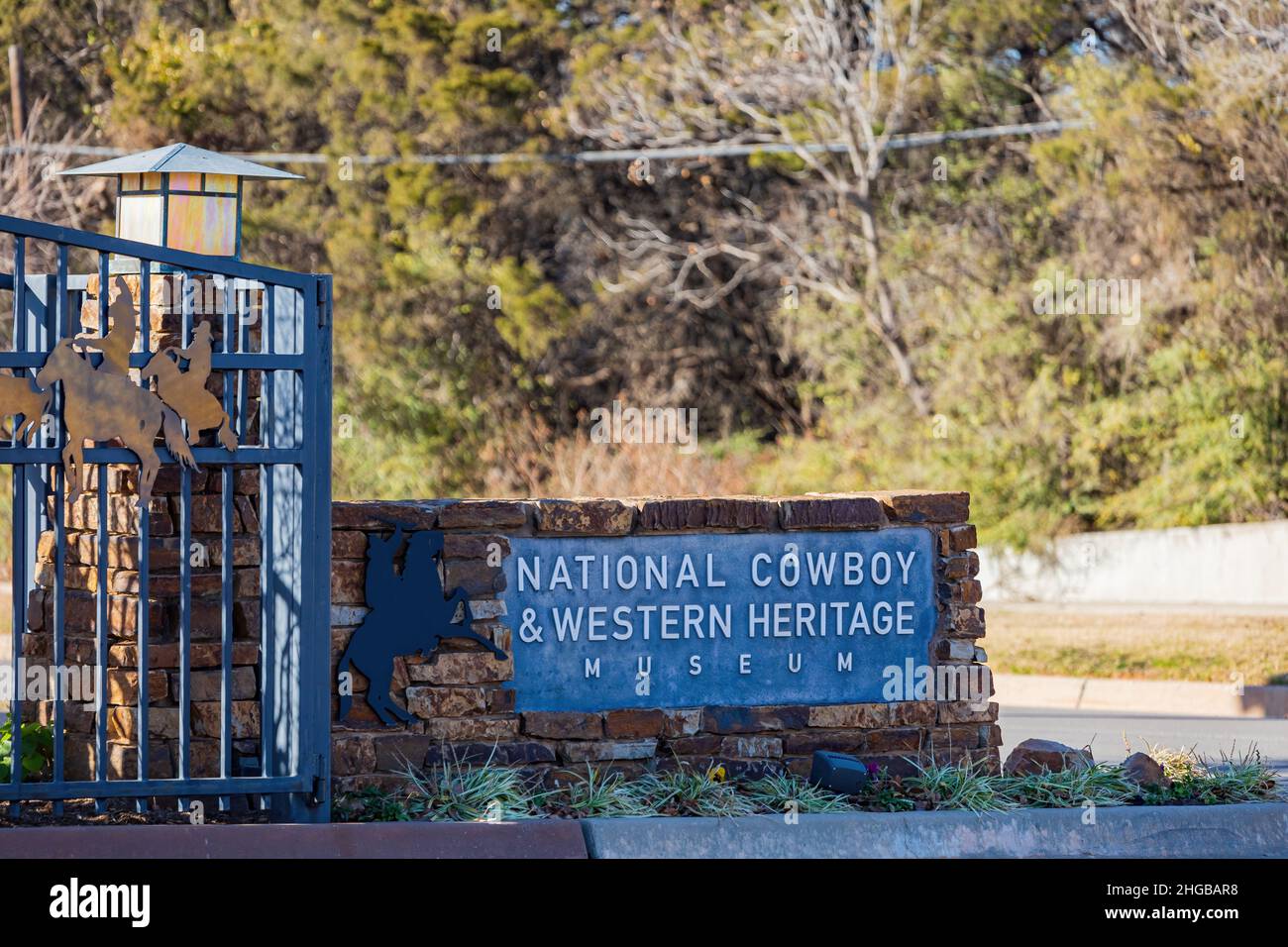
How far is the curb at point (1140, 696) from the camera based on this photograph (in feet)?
39.0

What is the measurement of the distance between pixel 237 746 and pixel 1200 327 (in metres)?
15.5

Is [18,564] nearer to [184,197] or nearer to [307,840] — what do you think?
[307,840]

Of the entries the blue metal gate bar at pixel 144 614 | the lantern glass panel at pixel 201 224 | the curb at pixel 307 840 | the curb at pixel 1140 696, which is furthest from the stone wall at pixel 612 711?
the curb at pixel 1140 696

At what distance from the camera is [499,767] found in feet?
21.3

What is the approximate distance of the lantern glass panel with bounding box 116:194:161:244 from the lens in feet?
22.4

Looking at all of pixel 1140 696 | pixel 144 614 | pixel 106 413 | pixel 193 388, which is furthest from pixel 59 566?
pixel 1140 696

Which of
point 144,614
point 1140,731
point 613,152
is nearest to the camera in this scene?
point 144,614

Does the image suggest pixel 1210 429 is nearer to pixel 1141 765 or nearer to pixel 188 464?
pixel 1141 765

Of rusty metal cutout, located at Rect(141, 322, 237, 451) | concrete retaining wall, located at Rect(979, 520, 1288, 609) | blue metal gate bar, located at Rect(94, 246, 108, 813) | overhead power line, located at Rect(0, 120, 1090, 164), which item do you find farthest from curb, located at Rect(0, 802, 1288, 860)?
overhead power line, located at Rect(0, 120, 1090, 164)

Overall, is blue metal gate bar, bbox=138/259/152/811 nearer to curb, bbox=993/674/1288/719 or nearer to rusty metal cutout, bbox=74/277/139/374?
rusty metal cutout, bbox=74/277/139/374

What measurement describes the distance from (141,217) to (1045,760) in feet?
14.0

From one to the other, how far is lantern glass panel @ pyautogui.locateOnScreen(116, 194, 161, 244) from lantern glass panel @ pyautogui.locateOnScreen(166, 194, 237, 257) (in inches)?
2.7

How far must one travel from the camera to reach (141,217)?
684cm

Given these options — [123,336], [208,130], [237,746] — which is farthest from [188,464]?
[208,130]
